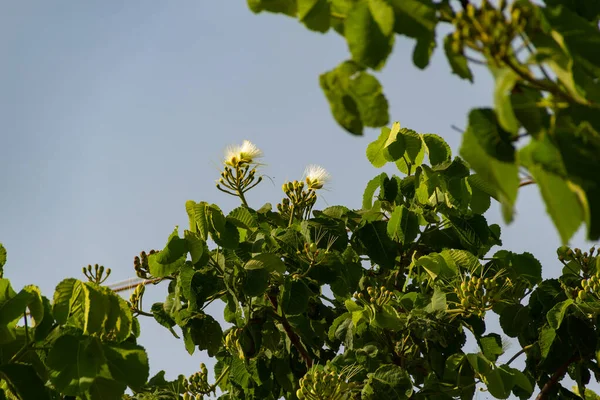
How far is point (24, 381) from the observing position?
2.66 meters

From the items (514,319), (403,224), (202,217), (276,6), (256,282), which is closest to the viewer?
(276,6)

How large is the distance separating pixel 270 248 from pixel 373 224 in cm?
50

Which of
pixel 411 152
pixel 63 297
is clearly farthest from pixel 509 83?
pixel 411 152

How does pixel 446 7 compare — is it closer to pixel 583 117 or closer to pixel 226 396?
pixel 583 117

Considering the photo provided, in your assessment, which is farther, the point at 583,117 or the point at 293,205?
the point at 293,205

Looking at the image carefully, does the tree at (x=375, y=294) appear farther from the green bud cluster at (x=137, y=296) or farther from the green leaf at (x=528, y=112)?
the green leaf at (x=528, y=112)

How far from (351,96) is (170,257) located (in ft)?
8.10

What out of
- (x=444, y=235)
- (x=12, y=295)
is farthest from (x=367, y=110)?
(x=444, y=235)

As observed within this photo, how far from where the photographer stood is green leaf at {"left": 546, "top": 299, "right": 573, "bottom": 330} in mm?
3723

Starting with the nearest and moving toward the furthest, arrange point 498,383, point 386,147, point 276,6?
point 276,6 → point 498,383 → point 386,147

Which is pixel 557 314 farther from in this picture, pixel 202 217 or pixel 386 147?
pixel 202 217

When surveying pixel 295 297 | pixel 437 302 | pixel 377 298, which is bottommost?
pixel 437 302

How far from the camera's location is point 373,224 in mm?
4105

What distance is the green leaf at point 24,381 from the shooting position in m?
2.65
